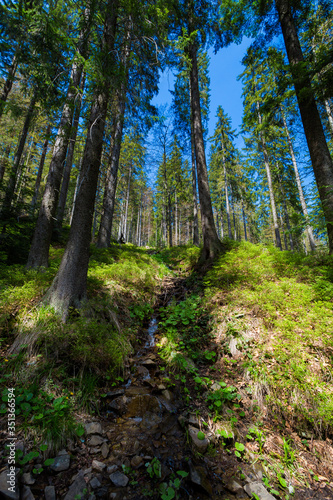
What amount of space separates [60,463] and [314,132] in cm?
853

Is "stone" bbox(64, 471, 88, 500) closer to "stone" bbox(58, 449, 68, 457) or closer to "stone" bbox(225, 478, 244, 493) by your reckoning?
"stone" bbox(58, 449, 68, 457)

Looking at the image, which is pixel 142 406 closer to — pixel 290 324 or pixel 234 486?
pixel 234 486

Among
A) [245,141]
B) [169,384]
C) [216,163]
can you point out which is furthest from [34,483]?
[216,163]

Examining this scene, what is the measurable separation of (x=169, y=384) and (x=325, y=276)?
4.36m

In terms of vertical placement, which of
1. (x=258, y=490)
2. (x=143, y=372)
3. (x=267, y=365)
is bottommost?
(x=258, y=490)

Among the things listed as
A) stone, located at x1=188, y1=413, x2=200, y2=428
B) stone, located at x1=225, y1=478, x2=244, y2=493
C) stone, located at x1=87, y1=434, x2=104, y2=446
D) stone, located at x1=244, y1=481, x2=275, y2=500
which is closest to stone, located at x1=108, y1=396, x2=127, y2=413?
stone, located at x1=87, y1=434, x2=104, y2=446

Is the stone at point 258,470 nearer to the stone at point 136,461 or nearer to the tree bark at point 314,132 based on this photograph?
the stone at point 136,461

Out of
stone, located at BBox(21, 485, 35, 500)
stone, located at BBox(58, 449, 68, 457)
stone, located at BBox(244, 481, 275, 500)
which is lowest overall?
stone, located at BBox(244, 481, 275, 500)

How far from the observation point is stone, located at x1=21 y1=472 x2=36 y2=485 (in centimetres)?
186

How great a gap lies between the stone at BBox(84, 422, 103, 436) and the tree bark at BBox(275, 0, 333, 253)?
20.8ft

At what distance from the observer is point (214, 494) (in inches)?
83.4

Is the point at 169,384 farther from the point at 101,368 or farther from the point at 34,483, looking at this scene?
the point at 34,483

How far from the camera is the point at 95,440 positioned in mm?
2471

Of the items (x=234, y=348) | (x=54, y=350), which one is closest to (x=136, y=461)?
(x=54, y=350)
